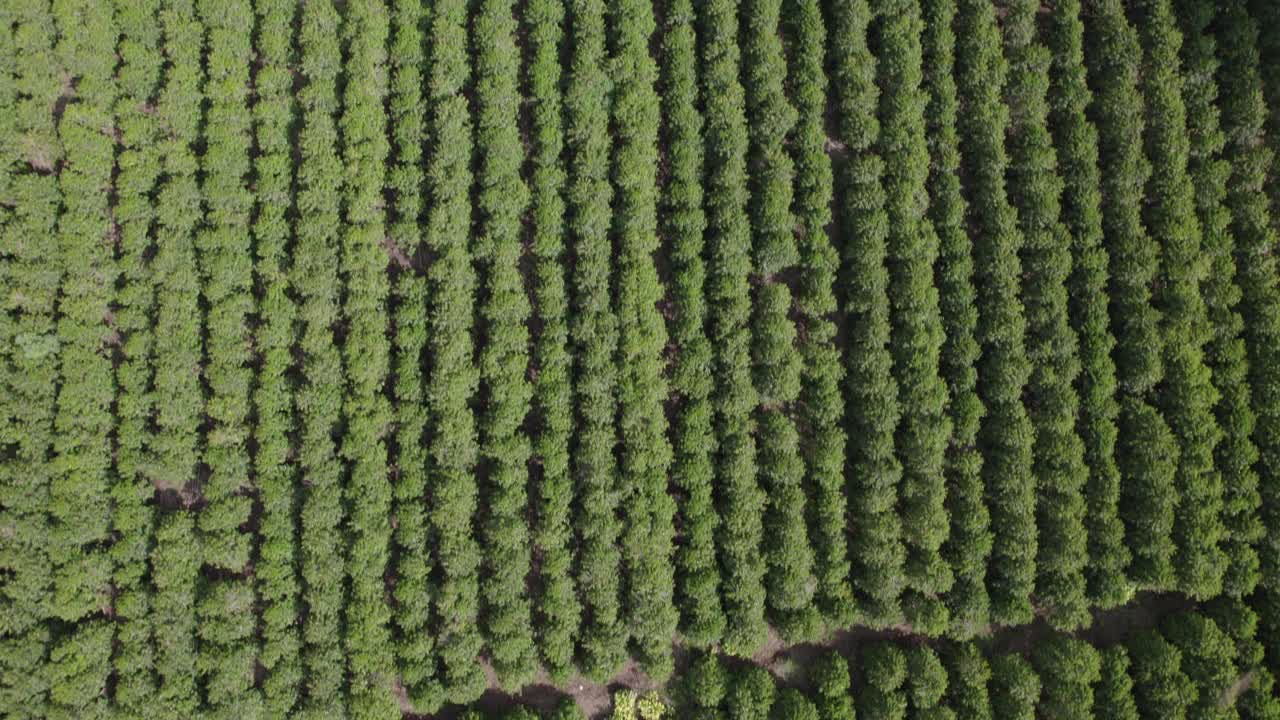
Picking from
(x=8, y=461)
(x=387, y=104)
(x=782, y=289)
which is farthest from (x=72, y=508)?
(x=782, y=289)

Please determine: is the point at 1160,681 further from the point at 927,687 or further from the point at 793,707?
the point at 793,707

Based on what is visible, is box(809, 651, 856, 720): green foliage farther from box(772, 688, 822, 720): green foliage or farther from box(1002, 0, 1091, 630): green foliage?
box(1002, 0, 1091, 630): green foliage

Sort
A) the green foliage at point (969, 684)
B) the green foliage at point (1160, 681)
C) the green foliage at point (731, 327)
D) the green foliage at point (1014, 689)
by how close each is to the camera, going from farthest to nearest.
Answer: the green foliage at point (731, 327) → the green foliage at point (969, 684) → the green foliage at point (1014, 689) → the green foliage at point (1160, 681)

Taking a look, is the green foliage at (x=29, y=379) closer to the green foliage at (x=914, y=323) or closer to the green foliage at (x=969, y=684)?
the green foliage at (x=914, y=323)

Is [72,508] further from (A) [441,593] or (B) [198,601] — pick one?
(A) [441,593]

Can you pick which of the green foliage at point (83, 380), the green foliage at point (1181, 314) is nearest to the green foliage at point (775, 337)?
the green foliage at point (1181, 314)

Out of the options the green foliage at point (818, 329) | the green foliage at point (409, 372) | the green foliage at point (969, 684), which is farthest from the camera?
the green foliage at point (818, 329)
